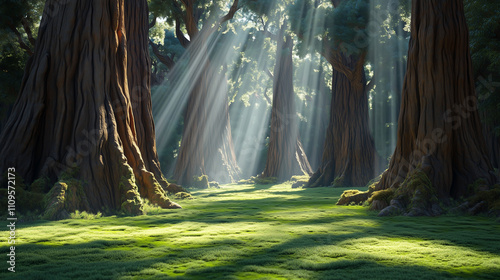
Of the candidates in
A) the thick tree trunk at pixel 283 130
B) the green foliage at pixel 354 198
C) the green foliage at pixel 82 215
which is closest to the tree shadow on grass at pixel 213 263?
the green foliage at pixel 82 215

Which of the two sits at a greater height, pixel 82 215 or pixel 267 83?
pixel 267 83

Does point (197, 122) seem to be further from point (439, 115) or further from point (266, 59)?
point (266, 59)

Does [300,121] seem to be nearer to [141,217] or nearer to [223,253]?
[141,217]

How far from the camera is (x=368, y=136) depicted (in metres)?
20.1

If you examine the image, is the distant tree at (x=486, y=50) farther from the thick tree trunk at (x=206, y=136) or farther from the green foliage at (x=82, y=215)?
the thick tree trunk at (x=206, y=136)

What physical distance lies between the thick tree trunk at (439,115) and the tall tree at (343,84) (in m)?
8.17

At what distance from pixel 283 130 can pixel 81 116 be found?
766 inches

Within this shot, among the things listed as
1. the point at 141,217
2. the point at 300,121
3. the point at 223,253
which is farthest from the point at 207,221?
the point at 300,121

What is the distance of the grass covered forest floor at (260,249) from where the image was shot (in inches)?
146

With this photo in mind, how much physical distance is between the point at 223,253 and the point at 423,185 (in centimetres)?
537

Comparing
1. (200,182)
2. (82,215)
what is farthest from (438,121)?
(200,182)

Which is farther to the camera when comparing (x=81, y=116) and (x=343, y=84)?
(x=343, y=84)

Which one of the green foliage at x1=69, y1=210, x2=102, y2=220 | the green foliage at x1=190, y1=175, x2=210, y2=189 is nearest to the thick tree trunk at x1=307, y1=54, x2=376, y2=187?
the green foliage at x1=190, y1=175, x2=210, y2=189

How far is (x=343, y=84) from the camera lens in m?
21.2
